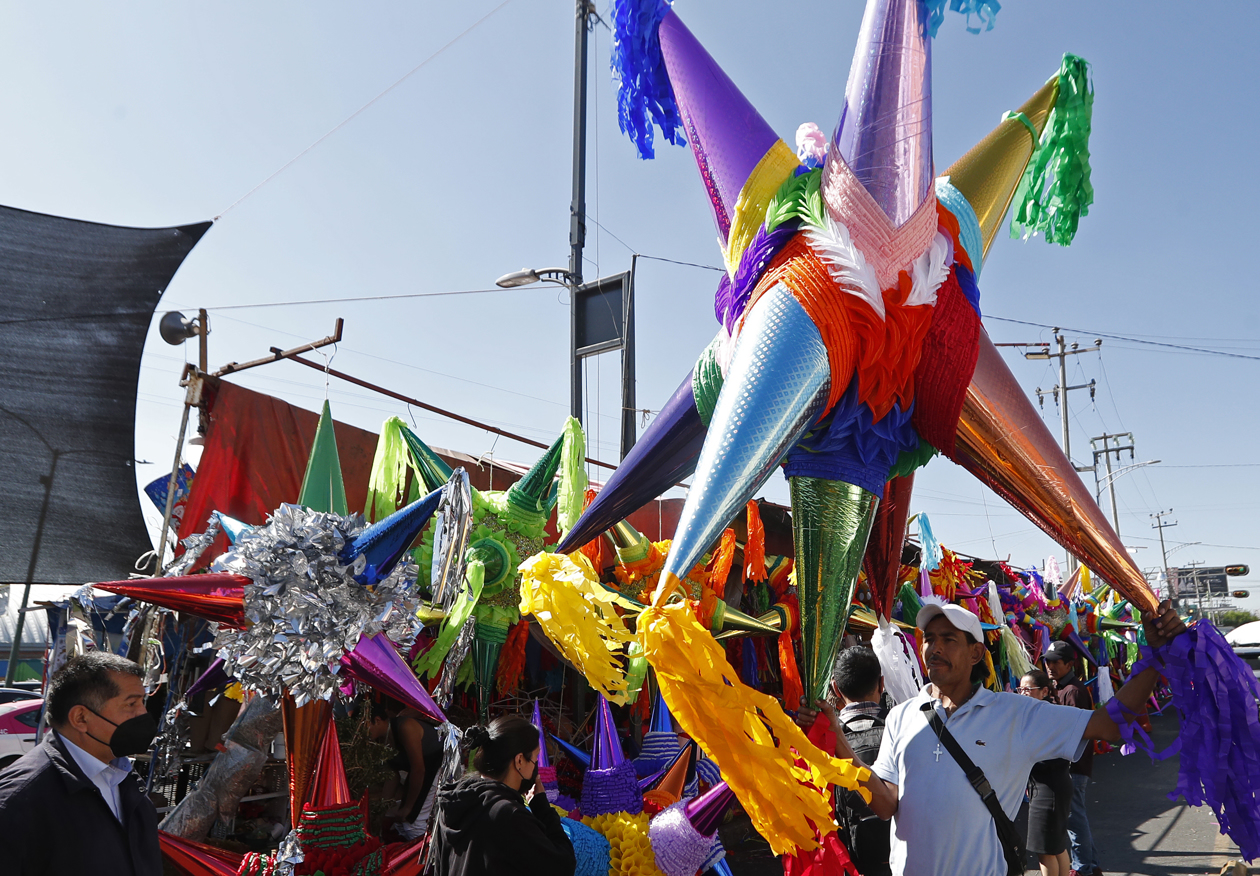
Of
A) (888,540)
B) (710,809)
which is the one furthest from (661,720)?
(888,540)

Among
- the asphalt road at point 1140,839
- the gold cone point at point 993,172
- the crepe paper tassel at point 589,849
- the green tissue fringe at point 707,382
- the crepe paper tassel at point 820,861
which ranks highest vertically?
the gold cone point at point 993,172

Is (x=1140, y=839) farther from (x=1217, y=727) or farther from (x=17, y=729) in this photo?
(x=17, y=729)

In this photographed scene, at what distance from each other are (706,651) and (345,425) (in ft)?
16.2

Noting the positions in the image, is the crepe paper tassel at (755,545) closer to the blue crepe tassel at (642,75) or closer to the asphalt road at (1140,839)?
the asphalt road at (1140,839)

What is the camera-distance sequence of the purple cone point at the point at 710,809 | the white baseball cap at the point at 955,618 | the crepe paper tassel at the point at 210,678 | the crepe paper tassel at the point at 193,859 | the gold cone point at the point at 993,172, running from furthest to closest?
the crepe paper tassel at the point at 210,678 < the crepe paper tassel at the point at 193,859 < the purple cone point at the point at 710,809 < the gold cone point at the point at 993,172 < the white baseball cap at the point at 955,618

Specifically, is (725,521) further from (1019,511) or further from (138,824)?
(138,824)

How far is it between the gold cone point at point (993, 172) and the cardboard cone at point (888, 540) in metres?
0.74

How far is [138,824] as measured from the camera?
205cm

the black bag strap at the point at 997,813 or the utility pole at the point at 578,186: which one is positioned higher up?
the utility pole at the point at 578,186

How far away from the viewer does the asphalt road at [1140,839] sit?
5.48 m

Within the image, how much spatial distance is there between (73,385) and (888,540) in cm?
524

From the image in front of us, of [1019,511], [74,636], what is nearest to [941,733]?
[1019,511]

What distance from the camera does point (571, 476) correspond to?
4.64 metres

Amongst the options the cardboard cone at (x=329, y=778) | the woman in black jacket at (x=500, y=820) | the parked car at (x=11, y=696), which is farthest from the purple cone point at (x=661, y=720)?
the parked car at (x=11, y=696)
